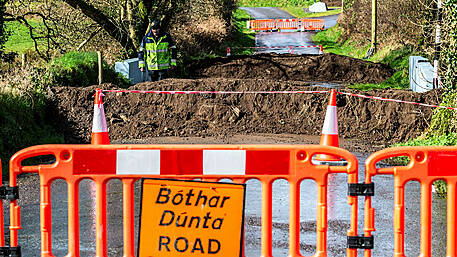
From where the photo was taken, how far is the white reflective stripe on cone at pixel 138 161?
6.00 m

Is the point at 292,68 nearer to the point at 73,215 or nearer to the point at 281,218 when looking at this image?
the point at 281,218

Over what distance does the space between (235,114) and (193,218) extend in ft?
33.9

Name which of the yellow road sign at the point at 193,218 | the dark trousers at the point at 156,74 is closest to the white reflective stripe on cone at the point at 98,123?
the yellow road sign at the point at 193,218

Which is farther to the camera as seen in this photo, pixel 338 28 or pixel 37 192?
pixel 338 28

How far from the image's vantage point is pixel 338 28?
49312 mm

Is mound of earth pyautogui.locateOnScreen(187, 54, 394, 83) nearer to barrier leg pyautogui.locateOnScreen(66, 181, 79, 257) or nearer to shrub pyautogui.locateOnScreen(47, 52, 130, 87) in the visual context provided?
shrub pyautogui.locateOnScreen(47, 52, 130, 87)

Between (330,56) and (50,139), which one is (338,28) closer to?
(330,56)

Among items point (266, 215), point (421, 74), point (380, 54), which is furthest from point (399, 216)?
point (380, 54)

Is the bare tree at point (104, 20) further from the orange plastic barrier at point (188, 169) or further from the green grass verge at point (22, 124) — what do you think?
the orange plastic barrier at point (188, 169)

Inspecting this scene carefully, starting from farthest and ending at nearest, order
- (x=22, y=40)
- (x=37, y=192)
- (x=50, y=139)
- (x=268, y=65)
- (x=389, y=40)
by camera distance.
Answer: (x=22, y=40), (x=389, y=40), (x=268, y=65), (x=50, y=139), (x=37, y=192)

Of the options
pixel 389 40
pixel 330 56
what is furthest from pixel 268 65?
pixel 389 40

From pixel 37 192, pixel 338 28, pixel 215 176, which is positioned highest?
pixel 338 28

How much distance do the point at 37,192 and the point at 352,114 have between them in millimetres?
7584

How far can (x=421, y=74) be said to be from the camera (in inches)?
749
